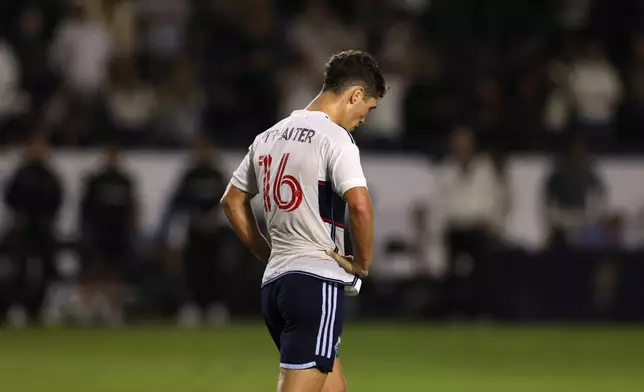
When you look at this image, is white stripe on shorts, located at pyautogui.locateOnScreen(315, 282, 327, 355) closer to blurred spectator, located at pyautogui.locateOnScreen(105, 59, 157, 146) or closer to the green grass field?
the green grass field

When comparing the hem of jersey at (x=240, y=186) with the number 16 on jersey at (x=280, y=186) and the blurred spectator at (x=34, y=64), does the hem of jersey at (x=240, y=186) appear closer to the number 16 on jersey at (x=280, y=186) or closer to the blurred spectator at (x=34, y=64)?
the number 16 on jersey at (x=280, y=186)

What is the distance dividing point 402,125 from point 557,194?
221 centimetres

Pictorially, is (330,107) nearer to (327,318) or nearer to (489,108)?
(327,318)

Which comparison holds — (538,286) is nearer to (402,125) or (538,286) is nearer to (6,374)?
(402,125)

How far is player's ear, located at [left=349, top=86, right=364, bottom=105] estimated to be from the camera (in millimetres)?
6246

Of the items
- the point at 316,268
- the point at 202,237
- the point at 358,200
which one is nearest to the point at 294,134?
the point at 358,200

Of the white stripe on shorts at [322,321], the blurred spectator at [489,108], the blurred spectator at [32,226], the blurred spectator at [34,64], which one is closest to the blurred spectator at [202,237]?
the blurred spectator at [32,226]

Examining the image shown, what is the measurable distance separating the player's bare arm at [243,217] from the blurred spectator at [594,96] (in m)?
12.2

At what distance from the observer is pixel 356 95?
6.25 metres

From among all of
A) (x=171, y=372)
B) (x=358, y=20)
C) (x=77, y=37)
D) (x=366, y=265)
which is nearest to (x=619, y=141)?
(x=358, y=20)

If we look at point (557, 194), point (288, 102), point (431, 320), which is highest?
point (288, 102)

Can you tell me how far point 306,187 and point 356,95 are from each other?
1.64 ft

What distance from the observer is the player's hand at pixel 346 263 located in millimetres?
6188

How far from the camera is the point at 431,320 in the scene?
17.3m
